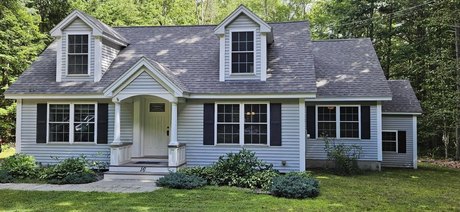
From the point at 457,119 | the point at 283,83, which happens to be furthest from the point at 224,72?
the point at 457,119

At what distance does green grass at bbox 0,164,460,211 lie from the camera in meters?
7.17

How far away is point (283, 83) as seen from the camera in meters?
11.5

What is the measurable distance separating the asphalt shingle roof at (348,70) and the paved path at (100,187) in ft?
23.8

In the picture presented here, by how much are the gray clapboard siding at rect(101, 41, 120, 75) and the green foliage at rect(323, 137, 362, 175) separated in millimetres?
8461

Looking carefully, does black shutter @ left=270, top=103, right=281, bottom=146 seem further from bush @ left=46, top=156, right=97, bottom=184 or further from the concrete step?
bush @ left=46, top=156, right=97, bottom=184

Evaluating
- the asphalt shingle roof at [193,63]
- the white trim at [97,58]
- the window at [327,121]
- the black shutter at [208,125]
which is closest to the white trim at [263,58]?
the asphalt shingle roof at [193,63]

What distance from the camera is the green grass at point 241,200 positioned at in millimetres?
7172

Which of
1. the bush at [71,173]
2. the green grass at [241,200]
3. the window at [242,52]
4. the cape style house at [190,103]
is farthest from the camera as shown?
the window at [242,52]

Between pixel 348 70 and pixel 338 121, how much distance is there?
2.38 meters

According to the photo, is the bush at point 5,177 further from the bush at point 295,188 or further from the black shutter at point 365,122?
the black shutter at point 365,122

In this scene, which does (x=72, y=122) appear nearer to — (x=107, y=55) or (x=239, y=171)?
(x=107, y=55)

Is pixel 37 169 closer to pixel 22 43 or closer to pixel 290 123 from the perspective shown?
pixel 290 123

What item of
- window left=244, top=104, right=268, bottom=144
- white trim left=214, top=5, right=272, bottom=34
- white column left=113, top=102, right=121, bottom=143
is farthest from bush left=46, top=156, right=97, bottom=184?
white trim left=214, top=5, right=272, bottom=34

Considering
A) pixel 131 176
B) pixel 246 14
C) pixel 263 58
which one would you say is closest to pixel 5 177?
pixel 131 176
